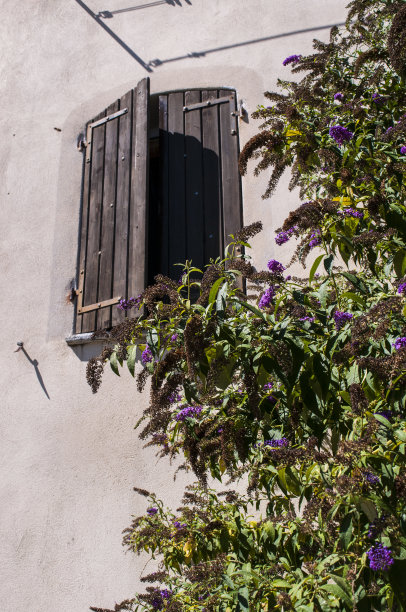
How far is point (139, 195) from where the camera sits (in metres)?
4.29

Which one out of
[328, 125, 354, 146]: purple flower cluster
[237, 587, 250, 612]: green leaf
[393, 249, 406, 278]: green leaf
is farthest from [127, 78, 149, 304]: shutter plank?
[237, 587, 250, 612]: green leaf

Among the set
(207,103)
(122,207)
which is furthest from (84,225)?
(207,103)

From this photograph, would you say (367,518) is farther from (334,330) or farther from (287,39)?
(287,39)

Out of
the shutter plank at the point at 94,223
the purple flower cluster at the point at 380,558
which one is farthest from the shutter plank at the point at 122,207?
the purple flower cluster at the point at 380,558

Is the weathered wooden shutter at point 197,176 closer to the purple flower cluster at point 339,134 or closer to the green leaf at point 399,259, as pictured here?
the purple flower cluster at point 339,134

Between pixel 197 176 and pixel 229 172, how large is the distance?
0.77 feet

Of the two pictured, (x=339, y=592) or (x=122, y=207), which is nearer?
(x=339, y=592)

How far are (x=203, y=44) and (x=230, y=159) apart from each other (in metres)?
1.21

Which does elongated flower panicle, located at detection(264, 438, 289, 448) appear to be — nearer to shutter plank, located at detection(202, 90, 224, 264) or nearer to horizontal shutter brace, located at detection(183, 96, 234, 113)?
shutter plank, located at detection(202, 90, 224, 264)

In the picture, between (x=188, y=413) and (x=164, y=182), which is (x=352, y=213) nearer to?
(x=188, y=413)

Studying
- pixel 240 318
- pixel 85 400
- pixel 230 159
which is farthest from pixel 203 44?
pixel 240 318

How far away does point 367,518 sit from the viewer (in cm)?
188

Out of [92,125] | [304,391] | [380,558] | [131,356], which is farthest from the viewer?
[92,125]

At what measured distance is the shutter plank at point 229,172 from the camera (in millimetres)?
4301
